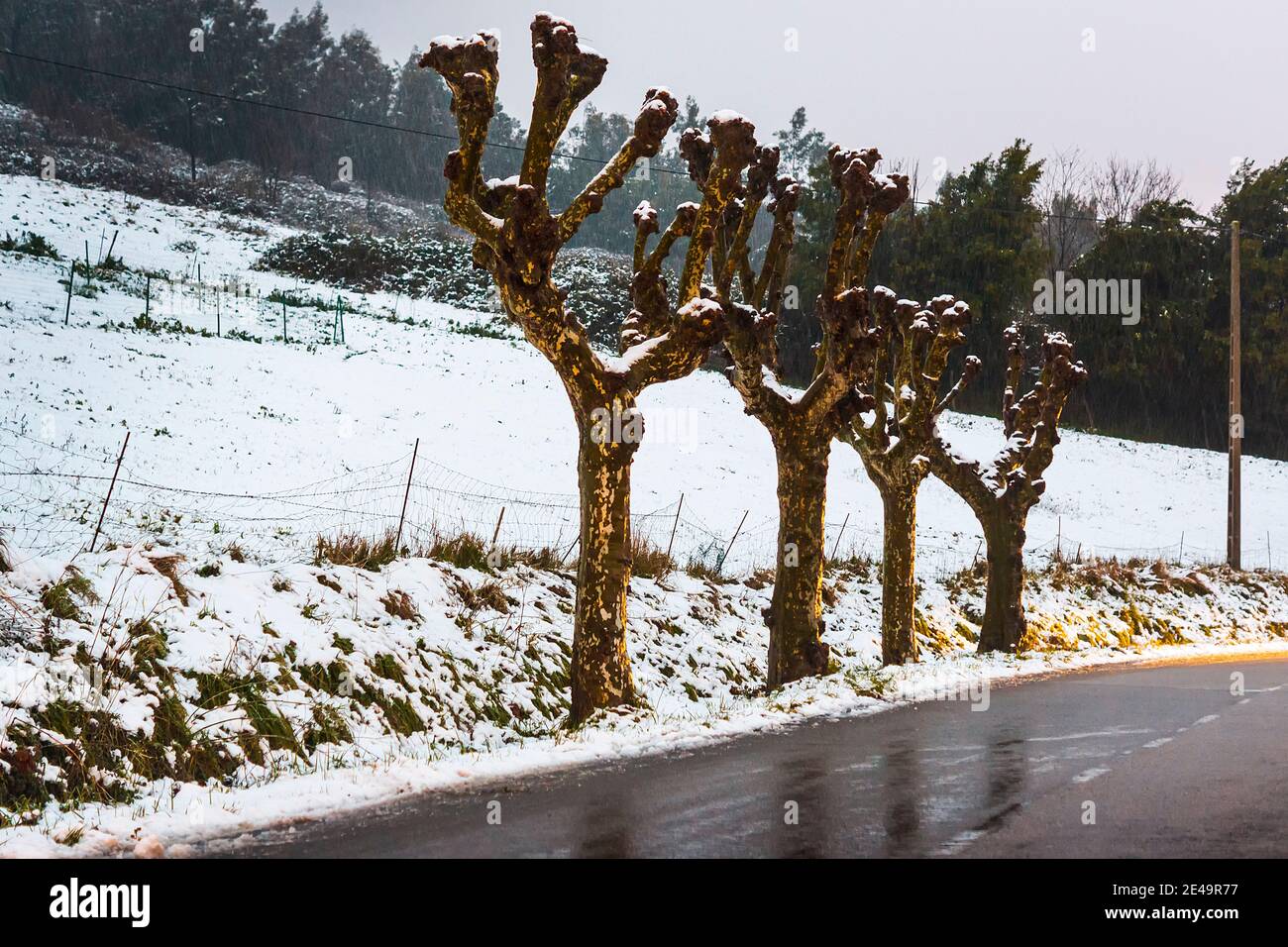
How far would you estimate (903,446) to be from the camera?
56.2 feet

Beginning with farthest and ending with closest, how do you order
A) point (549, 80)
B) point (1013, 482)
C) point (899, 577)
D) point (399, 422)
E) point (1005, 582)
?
point (399, 422) < point (1005, 582) < point (1013, 482) < point (899, 577) < point (549, 80)

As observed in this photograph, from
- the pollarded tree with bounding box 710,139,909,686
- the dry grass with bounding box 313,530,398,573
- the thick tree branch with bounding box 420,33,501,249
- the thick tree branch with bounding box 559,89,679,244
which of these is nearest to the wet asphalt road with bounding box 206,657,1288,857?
the pollarded tree with bounding box 710,139,909,686

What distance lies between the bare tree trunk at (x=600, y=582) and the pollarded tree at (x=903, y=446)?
6.83m

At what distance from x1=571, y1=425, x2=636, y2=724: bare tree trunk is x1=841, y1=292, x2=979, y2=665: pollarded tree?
683 cm

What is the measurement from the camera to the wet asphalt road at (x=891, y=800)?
6000mm

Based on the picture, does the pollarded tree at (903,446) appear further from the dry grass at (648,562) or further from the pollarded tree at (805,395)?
the dry grass at (648,562)

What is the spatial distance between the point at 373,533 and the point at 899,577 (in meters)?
8.21

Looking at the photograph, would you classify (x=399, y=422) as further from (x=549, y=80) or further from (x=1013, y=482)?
(x=549, y=80)

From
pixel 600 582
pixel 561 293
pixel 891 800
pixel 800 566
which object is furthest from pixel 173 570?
pixel 800 566

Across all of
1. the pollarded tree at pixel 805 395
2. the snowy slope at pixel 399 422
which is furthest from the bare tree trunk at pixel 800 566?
the snowy slope at pixel 399 422

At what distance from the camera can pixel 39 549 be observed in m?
11.1
